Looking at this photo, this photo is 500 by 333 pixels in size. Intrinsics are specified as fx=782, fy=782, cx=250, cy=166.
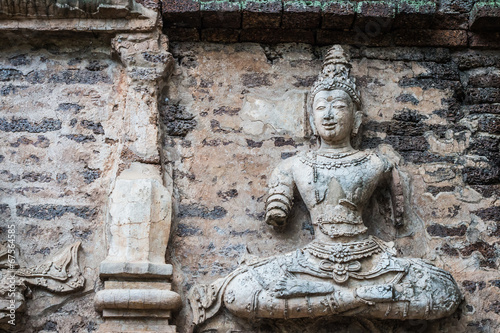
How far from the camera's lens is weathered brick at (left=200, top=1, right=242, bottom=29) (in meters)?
5.52

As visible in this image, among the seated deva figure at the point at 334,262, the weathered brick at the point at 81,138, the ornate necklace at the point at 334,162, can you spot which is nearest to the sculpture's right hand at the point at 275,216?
the seated deva figure at the point at 334,262

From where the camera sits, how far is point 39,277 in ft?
16.0

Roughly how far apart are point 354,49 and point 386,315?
2057mm

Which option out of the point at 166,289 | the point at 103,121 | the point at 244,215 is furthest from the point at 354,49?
the point at 166,289

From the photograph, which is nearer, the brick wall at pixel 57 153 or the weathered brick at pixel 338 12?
the brick wall at pixel 57 153

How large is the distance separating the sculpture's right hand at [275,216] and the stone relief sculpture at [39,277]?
4.03ft

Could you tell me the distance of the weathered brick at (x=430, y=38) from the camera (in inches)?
224

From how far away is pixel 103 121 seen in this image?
541 centimetres

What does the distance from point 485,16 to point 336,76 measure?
117 cm

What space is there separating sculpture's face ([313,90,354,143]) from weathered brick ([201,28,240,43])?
2.76 ft

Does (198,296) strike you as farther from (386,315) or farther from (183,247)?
(386,315)

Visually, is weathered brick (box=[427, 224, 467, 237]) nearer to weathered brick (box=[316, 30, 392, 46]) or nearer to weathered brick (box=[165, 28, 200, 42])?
weathered brick (box=[316, 30, 392, 46])

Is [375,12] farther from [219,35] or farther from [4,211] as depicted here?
→ [4,211]

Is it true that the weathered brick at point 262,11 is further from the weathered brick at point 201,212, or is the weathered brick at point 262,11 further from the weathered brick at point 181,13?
the weathered brick at point 201,212
